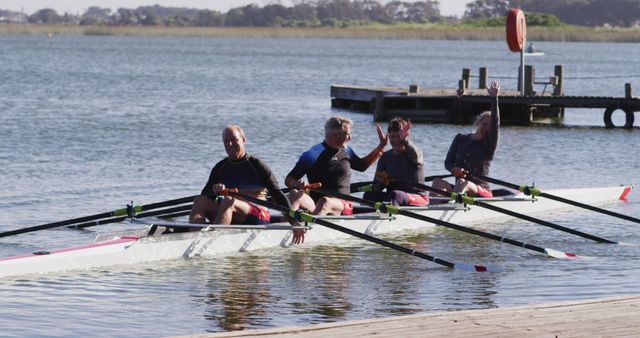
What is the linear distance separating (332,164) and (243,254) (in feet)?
4.82

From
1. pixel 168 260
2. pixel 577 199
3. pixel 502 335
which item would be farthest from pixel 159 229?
pixel 577 199

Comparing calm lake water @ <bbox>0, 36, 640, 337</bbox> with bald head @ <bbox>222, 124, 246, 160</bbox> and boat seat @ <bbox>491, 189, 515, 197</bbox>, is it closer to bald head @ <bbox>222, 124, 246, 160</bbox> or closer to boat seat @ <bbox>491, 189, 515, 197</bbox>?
boat seat @ <bbox>491, 189, 515, 197</bbox>

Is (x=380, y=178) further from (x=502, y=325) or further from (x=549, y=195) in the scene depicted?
(x=502, y=325)

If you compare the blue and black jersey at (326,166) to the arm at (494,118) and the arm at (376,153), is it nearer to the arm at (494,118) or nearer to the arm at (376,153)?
the arm at (376,153)

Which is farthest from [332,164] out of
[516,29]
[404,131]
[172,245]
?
[516,29]

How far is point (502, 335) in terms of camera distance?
333 inches

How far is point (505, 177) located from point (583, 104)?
10.0m

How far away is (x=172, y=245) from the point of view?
1300cm

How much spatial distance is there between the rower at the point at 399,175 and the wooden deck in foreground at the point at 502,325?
19.3ft

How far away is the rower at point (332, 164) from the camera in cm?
1402

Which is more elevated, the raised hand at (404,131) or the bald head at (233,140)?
the bald head at (233,140)

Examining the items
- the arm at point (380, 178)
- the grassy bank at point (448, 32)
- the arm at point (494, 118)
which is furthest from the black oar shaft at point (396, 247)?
the grassy bank at point (448, 32)

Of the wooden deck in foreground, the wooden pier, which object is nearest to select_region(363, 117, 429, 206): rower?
the wooden deck in foreground

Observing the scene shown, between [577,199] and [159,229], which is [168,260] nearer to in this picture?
[159,229]
